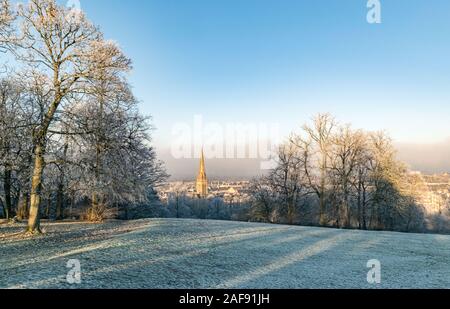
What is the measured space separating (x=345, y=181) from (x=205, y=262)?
30288mm

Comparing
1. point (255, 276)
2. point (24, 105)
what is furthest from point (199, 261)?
point (24, 105)

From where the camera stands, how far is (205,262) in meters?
12.7

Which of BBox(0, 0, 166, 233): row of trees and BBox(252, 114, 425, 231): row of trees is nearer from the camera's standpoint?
BBox(0, 0, 166, 233): row of trees

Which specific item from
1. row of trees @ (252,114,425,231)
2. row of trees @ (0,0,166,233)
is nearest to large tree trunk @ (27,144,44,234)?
row of trees @ (0,0,166,233)

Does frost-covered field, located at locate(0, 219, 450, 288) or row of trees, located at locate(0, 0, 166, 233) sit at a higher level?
row of trees, located at locate(0, 0, 166, 233)

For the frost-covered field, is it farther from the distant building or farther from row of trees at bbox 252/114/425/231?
the distant building

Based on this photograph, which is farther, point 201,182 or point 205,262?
point 201,182

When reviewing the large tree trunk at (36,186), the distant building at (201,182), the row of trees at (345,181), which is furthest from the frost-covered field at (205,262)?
the distant building at (201,182)

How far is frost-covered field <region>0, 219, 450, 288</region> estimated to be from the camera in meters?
10.1

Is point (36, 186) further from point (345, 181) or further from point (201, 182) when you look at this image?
point (201, 182)

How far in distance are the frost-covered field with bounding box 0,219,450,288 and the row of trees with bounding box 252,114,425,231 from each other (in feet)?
65.4

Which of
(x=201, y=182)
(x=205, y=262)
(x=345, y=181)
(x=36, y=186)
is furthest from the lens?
(x=201, y=182)

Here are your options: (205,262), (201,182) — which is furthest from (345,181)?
(201,182)
